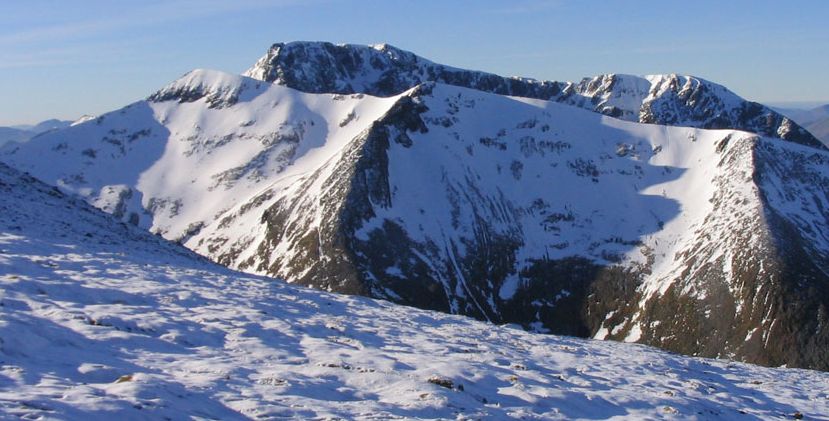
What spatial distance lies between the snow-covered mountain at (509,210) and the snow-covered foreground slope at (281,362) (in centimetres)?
7745

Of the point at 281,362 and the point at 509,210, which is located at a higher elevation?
the point at 509,210

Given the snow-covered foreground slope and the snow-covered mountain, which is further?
the snow-covered mountain

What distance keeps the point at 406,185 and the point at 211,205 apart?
5031 cm

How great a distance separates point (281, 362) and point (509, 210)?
397ft

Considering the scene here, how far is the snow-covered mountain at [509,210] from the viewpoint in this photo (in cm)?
11294

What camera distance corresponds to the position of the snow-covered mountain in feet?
371

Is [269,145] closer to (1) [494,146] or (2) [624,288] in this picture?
(1) [494,146]

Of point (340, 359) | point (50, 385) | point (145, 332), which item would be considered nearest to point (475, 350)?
point (340, 359)

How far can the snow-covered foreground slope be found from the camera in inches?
662

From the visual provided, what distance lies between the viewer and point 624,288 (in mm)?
125562

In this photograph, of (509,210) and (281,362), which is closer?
(281,362)

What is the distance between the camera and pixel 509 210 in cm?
14050

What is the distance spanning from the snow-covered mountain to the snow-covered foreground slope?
77446 mm

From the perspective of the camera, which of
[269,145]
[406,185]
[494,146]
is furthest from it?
[269,145]
